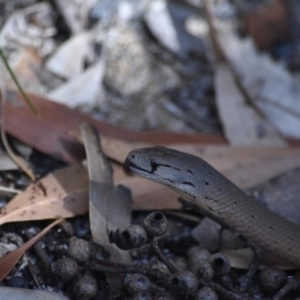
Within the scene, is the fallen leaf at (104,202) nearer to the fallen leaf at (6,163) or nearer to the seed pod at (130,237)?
the seed pod at (130,237)

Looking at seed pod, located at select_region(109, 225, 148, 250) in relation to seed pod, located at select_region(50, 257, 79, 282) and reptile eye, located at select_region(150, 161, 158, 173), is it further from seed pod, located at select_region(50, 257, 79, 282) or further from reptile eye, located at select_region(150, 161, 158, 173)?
reptile eye, located at select_region(150, 161, 158, 173)

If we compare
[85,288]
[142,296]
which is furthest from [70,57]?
[142,296]

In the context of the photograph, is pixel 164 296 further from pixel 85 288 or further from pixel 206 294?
pixel 85 288

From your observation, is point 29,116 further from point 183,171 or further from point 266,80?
point 266,80

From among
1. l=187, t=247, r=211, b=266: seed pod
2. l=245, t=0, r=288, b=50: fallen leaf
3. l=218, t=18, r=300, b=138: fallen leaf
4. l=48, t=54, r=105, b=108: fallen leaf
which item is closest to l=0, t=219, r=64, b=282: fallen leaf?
l=187, t=247, r=211, b=266: seed pod

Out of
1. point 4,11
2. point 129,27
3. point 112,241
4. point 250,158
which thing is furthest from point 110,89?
point 112,241

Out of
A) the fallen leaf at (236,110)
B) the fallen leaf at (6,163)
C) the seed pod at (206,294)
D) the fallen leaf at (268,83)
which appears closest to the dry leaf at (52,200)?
the fallen leaf at (6,163)

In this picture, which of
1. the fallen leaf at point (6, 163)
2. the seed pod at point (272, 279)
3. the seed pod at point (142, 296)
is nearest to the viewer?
the seed pod at point (142, 296)
